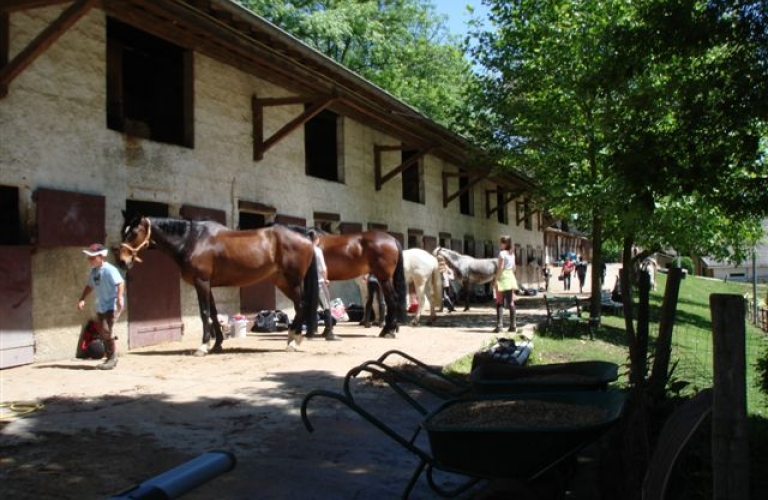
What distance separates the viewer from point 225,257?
9.10 meters

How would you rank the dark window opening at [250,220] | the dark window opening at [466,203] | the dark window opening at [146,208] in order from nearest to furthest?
1. the dark window opening at [146,208]
2. the dark window opening at [250,220]
3. the dark window opening at [466,203]

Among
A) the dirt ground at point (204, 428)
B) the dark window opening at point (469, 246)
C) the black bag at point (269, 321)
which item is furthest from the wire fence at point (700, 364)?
the dark window opening at point (469, 246)

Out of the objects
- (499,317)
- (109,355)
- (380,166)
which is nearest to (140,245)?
(109,355)

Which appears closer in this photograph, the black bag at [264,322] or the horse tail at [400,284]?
the horse tail at [400,284]

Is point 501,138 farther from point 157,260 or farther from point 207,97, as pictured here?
point 157,260

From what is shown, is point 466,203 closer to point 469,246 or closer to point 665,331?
point 469,246

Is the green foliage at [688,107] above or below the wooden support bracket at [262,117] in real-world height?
below

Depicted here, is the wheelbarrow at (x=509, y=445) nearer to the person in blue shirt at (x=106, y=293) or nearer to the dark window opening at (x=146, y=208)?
the person in blue shirt at (x=106, y=293)

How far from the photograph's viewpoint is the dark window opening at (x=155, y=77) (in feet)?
34.7

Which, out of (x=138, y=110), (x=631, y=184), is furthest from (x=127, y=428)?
(x=138, y=110)

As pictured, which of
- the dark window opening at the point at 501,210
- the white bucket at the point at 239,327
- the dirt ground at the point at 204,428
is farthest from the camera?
the dark window opening at the point at 501,210

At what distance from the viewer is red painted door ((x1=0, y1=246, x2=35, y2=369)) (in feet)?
24.6

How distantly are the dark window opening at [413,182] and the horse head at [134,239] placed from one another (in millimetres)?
12668

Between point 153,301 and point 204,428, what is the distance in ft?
17.3
